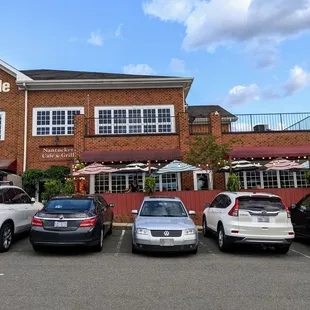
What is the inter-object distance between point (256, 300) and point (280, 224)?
13.0 feet

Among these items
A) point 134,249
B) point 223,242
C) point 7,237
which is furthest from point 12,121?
point 223,242

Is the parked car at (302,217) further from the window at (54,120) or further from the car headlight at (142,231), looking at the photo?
the window at (54,120)

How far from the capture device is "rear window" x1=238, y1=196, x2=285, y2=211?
8.87m

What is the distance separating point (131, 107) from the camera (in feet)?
68.8

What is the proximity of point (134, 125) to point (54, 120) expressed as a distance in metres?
4.96

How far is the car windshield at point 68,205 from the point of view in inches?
345

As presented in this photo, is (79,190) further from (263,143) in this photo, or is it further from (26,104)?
(263,143)

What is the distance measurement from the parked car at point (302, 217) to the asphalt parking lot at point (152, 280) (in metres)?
1.09

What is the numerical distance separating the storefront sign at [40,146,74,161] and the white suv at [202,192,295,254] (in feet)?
42.6

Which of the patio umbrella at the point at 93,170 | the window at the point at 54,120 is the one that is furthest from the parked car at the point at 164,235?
the window at the point at 54,120

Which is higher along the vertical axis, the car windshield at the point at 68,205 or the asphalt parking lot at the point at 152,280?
the car windshield at the point at 68,205

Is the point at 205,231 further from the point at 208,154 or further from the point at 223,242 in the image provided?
the point at 208,154

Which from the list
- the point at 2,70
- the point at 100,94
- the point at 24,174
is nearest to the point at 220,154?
the point at 100,94

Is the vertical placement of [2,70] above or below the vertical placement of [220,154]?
above
